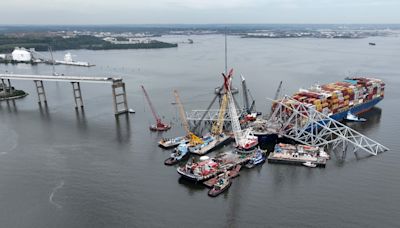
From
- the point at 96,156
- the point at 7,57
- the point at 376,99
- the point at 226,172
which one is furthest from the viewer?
the point at 7,57

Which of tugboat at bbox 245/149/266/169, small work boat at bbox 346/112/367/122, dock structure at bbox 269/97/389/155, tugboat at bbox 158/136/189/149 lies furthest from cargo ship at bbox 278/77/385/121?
tugboat at bbox 158/136/189/149

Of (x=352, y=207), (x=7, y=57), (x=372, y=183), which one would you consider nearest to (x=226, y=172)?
(x=352, y=207)

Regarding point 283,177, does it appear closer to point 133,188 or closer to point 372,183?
point 372,183

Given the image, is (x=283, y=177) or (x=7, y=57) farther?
(x=7, y=57)

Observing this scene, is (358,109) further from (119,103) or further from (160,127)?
(119,103)

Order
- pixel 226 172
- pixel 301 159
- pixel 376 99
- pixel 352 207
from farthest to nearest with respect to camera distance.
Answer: pixel 376 99 → pixel 301 159 → pixel 226 172 → pixel 352 207

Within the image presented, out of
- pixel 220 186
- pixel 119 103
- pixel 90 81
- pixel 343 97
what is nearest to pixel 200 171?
pixel 220 186
